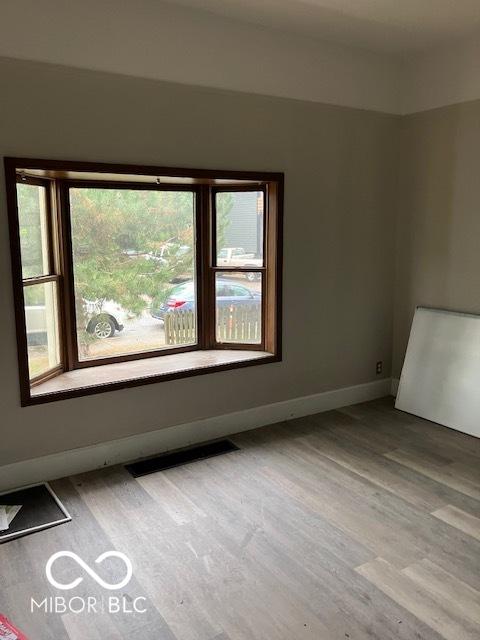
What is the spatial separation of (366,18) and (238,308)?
7.31 feet

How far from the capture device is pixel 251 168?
3787 millimetres

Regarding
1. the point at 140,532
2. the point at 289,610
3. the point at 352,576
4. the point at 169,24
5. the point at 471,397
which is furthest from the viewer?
the point at 471,397

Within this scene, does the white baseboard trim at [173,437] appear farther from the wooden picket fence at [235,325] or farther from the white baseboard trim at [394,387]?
the wooden picket fence at [235,325]

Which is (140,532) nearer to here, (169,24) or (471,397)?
(471,397)

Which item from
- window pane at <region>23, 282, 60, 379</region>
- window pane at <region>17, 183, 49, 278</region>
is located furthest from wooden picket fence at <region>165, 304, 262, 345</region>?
window pane at <region>17, 183, 49, 278</region>

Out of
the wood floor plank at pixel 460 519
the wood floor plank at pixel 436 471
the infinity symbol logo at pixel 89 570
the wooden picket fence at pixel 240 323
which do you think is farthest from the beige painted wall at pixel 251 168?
the wood floor plank at pixel 460 519

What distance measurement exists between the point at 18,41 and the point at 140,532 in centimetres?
269

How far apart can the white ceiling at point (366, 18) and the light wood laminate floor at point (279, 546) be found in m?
2.88

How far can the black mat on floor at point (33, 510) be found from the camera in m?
2.78

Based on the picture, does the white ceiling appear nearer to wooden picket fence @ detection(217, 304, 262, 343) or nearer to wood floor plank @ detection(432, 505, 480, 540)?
wooden picket fence @ detection(217, 304, 262, 343)

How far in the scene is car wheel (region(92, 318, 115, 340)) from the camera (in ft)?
12.7

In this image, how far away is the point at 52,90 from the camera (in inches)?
119

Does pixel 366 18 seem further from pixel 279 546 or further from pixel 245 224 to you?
pixel 279 546

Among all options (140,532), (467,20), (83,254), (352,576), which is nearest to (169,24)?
(83,254)
